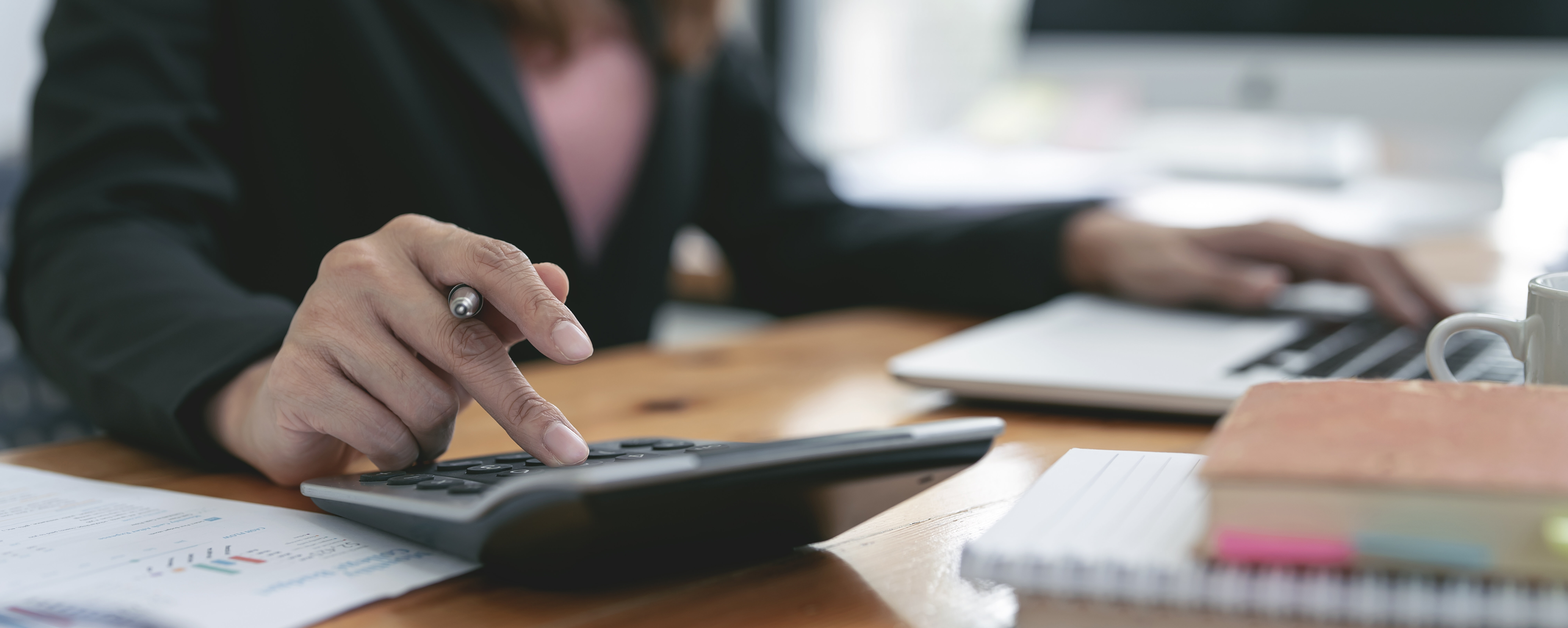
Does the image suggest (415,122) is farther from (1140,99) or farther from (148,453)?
(1140,99)

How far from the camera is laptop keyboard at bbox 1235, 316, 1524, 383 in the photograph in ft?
1.76

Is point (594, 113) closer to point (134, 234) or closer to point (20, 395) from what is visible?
point (134, 234)

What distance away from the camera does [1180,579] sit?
0.24 m

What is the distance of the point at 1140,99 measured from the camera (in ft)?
3.89

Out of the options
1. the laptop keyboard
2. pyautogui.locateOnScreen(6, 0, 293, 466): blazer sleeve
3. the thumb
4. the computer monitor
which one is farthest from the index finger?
the computer monitor

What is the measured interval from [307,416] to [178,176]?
31 centimetres

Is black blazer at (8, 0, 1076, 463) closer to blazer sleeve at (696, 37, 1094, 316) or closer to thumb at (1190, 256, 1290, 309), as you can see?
blazer sleeve at (696, 37, 1094, 316)

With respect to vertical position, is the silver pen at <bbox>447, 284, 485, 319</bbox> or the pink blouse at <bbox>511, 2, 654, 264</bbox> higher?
the pink blouse at <bbox>511, 2, 654, 264</bbox>

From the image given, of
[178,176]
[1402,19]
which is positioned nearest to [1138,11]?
[1402,19]

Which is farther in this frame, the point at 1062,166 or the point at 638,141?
the point at 1062,166

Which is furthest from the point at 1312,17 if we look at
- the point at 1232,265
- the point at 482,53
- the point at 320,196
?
the point at 320,196

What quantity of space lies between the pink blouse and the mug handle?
1.89ft

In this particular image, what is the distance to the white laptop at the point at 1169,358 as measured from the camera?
53 centimetres

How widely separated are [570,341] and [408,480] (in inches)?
2.6
